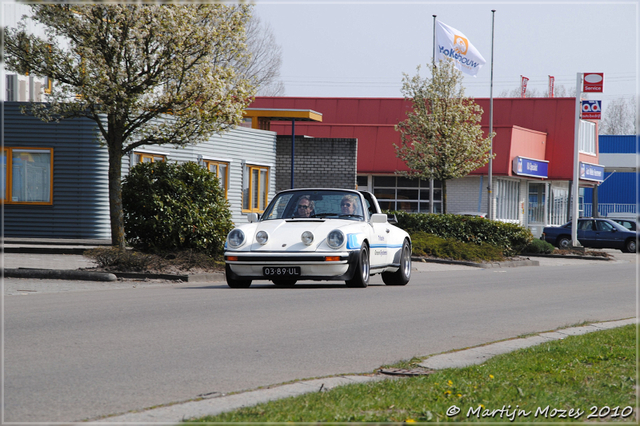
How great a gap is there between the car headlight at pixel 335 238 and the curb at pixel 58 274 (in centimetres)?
444

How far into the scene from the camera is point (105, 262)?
15.5m

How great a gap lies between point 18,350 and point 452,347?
4187 mm

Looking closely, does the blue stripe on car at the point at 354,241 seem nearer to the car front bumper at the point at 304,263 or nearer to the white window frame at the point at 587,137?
the car front bumper at the point at 304,263

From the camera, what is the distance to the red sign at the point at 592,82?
35188 mm

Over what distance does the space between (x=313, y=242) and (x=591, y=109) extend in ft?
121

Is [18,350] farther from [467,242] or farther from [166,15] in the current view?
[467,242]

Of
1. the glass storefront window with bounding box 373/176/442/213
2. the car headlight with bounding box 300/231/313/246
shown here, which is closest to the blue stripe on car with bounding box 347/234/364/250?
the car headlight with bounding box 300/231/313/246

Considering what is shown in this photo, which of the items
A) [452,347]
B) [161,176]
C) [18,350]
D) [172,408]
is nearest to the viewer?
[172,408]

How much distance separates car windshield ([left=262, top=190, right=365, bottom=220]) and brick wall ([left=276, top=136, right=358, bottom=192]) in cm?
1869

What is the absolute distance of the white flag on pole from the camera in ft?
124

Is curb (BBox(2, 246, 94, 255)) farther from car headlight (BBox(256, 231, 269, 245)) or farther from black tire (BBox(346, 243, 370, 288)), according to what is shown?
black tire (BBox(346, 243, 370, 288))

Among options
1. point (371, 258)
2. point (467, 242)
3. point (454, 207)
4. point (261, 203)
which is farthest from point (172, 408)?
point (454, 207)

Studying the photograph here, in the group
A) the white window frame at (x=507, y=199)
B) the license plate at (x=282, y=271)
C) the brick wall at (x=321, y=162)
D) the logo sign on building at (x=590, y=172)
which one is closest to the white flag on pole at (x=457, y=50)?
the white window frame at (x=507, y=199)

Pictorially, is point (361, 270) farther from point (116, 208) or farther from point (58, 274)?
point (116, 208)
